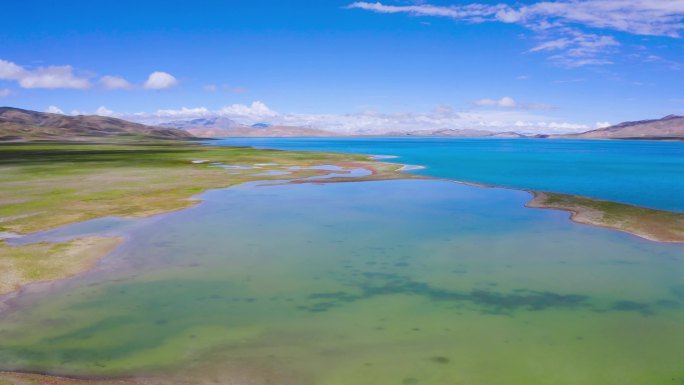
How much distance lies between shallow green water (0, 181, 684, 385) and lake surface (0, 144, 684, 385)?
71 mm

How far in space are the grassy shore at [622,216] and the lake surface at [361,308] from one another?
2409mm

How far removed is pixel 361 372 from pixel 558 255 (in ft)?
50.8

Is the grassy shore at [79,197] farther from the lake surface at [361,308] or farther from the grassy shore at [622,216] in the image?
the grassy shore at [622,216]

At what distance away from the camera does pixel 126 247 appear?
2427 cm

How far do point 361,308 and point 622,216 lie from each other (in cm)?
2571

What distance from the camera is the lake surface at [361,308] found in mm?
12703

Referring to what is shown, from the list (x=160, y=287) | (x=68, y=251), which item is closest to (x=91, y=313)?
(x=160, y=287)

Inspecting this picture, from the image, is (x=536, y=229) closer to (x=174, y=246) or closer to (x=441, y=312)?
(x=441, y=312)

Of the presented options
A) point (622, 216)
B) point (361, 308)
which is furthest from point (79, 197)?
point (622, 216)

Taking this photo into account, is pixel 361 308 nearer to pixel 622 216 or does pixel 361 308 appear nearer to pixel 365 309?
pixel 365 309


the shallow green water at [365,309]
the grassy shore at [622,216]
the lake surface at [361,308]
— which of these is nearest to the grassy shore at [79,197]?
the lake surface at [361,308]

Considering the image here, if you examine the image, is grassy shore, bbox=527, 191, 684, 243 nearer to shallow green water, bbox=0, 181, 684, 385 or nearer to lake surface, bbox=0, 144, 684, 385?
shallow green water, bbox=0, 181, 684, 385

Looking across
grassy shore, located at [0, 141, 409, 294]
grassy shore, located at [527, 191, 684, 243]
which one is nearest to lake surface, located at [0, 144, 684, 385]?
grassy shore, located at [0, 141, 409, 294]

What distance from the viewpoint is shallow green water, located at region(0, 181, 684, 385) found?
1273 cm
